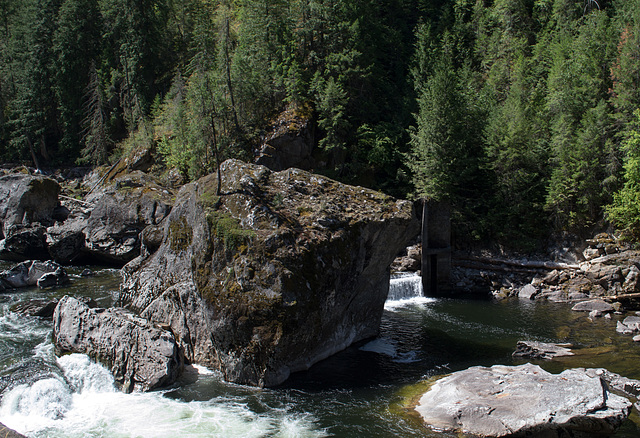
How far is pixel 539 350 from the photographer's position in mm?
17172

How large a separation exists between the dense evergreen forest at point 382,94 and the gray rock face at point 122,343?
31.6 ft

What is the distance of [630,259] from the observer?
2536cm

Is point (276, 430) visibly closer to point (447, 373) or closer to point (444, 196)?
point (447, 373)

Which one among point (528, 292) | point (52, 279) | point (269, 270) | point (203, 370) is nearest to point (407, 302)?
point (528, 292)

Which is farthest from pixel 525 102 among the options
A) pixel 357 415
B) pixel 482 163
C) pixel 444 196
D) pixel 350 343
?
pixel 357 415

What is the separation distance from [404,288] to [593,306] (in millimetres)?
9938

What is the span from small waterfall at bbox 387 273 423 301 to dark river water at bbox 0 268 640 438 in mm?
5191

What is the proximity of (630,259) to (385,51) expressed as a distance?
98.8ft

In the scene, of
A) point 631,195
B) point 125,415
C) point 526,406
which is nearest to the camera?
point 526,406

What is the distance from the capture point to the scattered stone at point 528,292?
2645 cm

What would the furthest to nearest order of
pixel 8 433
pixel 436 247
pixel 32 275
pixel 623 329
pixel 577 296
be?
pixel 436 247 → pixel 32 275 → pixel 577 296 → pixel 623 329 → pixel 8 433

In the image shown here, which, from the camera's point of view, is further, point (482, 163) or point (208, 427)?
point (482, 163)

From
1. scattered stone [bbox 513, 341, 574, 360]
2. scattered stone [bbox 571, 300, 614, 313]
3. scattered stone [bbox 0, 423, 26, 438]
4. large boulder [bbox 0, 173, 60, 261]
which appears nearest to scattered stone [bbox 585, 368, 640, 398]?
scattered stone [bbox 513, 341, 574, 360]

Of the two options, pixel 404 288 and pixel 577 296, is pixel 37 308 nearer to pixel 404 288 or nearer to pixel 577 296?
pixel 404 288
